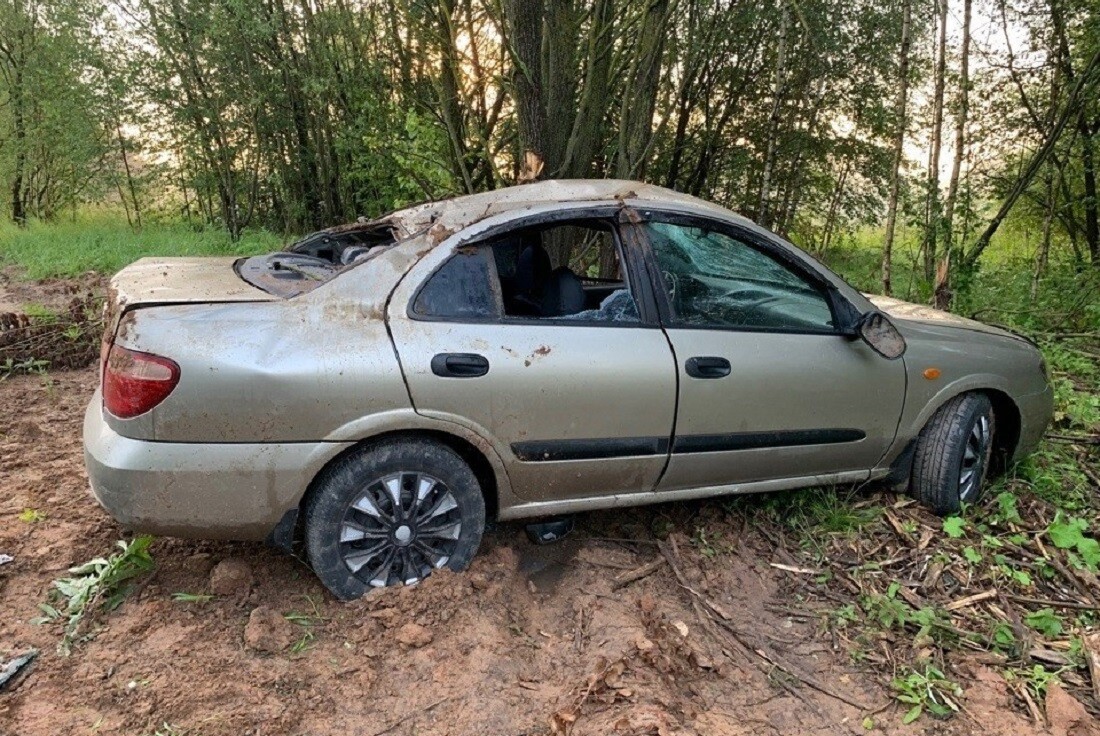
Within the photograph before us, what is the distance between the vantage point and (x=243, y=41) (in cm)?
1176

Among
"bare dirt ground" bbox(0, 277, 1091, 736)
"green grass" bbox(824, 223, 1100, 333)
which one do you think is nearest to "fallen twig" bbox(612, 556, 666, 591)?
"bare dirt ground" bbox(0, 277, 1091, 736)

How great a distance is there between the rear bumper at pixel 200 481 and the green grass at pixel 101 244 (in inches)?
317

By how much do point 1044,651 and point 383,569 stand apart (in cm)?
255

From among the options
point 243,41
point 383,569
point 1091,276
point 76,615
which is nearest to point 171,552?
point 76,615

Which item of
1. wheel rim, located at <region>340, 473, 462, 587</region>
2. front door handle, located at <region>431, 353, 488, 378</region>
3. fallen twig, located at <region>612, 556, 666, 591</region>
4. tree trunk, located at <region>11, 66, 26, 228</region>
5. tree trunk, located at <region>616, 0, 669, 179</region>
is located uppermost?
tree trunk, located at <region>11, 66, 26, 228</region>

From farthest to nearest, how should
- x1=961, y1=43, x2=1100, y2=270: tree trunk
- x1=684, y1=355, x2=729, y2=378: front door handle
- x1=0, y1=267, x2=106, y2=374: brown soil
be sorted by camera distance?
x1=961, y1=43, x2=1100, y2=270: tree trunk → x1=0, y1=267, x2=106, y2=374: brown soil → x1=684, y1=355, x2=729, y2=378: front door handle

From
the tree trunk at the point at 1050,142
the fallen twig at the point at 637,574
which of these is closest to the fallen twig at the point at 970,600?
the fallen twig at the point at 637,574

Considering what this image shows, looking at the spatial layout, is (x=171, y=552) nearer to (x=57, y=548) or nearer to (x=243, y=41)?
(x=57, y=548)

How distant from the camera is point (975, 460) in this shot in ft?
11.9

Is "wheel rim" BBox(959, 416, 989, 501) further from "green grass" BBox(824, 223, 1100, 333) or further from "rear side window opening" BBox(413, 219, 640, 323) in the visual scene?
"green grass" BBox(824, 223, 1100, 333)

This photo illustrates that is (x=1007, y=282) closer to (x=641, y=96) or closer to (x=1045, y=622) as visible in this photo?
(x=641, y=96)

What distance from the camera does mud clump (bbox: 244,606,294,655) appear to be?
2.46 m

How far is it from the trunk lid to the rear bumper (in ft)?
1.40

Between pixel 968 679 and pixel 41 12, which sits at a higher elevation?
pixel 41 12
